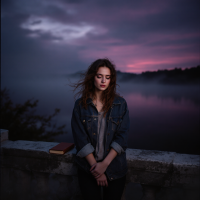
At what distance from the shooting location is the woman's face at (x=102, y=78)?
174cm

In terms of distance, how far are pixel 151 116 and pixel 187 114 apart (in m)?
9.31

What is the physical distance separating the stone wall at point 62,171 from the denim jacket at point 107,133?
0.64 feet

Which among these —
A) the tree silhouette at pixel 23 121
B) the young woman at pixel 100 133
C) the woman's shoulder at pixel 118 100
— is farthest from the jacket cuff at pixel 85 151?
the tree silhouette at pixel 23 121

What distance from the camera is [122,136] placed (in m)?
1.68

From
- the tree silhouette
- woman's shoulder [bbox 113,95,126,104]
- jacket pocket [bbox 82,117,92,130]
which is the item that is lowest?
the tree silhouette

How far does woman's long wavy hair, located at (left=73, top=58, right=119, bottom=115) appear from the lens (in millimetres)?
1771

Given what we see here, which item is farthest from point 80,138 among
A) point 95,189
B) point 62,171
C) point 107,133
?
point 62,171

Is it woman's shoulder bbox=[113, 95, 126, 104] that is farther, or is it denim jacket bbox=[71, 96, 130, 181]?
woman's shoulder bbox=[113, 95, 126, 104]

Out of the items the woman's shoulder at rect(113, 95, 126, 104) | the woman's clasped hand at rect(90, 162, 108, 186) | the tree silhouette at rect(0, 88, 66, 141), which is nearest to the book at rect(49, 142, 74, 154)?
the woman's clasped hand at rect(90, 162, 108, 186)

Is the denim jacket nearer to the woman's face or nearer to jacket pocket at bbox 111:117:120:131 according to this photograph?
jacket pocket at bbox 111:117:120:131

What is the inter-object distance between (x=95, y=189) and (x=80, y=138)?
529 millimetres

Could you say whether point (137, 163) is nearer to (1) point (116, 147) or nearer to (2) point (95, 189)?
(1) point (116, 147)

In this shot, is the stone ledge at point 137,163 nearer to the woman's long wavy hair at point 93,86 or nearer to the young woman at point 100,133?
the young woman at point 100,133

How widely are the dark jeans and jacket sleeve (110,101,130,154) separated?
1.08 feet
